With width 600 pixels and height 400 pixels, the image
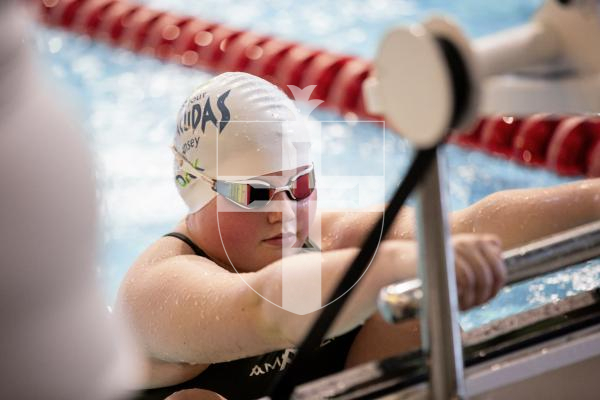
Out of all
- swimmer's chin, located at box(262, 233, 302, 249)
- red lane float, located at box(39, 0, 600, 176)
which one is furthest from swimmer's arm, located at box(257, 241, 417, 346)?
red lane float, located at box(39, 0, 600, 176)

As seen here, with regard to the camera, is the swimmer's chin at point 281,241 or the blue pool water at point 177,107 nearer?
the swimmer's chin at point 281,241

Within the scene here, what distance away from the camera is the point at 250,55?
13.1ft

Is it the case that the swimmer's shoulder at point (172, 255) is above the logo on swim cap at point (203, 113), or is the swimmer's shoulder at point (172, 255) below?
below

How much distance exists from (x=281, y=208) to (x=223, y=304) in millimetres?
283

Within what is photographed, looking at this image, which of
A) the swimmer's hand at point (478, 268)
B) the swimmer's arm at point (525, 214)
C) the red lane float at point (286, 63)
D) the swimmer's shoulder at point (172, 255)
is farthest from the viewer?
the red lane float at point (286, 63)

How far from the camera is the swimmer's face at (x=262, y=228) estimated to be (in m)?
1.48

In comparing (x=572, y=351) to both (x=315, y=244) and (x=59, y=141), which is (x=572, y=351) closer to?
(x=59, y=141)

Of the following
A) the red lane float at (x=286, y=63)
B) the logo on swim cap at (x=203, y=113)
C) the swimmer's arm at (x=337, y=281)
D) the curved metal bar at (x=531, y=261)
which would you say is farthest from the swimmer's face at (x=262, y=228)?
the red lane float at (x=286, y=63)

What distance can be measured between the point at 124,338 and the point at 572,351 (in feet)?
1.60

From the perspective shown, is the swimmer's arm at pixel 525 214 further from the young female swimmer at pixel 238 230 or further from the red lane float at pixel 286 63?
the red lane float at pixel 286 63

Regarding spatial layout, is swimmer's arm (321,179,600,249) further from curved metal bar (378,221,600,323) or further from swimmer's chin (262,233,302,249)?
curved metal bar (378,221,600,323)

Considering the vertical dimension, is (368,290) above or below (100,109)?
below

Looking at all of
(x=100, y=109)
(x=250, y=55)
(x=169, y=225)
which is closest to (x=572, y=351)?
(x=169, y=225)

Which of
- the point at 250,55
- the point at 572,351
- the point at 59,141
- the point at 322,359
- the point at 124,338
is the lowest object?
the point at 322,359
